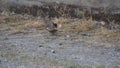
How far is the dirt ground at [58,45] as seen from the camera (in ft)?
20.3

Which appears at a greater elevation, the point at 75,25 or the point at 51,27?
the point at 51,27

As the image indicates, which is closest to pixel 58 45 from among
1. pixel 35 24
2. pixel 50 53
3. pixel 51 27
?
pixel 50 53

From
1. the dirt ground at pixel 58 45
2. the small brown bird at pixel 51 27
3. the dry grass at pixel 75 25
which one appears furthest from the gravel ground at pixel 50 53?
the dry grass at pixel 75 25

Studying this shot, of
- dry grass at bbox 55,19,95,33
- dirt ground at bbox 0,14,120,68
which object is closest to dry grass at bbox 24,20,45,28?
dirt ground at bbox 0,14,120,68

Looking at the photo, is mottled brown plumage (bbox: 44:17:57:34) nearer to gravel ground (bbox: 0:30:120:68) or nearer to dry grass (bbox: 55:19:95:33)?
gravel ground (bbox: 0:30:120:68)

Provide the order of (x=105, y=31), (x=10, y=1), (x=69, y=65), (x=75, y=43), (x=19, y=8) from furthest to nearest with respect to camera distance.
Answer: (x=10, y=1) → (x=19, y=8) → (x=105, y=31) → (x=75, y=43) → (x=69, y=65)

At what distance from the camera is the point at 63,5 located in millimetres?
11875

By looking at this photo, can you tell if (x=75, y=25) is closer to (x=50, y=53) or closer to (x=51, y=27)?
(x=51, y=27)

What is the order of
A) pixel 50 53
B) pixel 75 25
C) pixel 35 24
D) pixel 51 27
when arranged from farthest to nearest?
pixel 75 25, pixel 35 24, pixel 51 27, pixel 50 53

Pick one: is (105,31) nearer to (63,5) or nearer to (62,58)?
(62,58)

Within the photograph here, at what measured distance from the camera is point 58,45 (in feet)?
24.1

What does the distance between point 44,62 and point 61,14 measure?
435 cm

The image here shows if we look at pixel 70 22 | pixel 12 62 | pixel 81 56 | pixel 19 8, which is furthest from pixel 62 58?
pixel 19 8

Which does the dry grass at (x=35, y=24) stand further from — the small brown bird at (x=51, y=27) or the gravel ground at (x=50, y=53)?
the gravel ground at (x=50, y=53)
